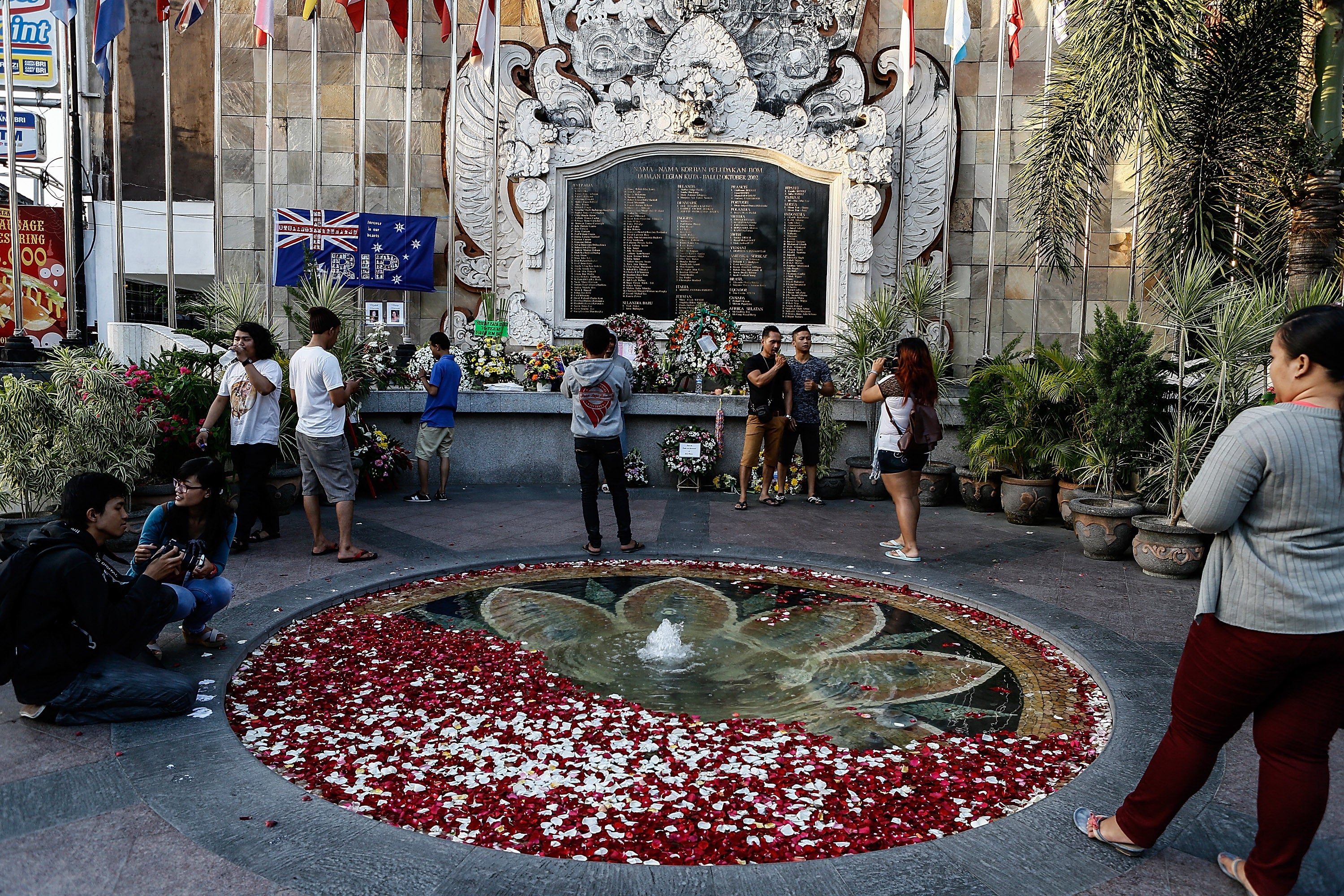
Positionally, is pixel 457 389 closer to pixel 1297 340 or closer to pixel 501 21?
pixel 501 21

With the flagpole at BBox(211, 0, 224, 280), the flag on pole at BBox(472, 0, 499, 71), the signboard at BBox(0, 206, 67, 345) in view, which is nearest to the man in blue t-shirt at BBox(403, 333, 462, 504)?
the flagpole at BBox(211, 0, 224, 280)

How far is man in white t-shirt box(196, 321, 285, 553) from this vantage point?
7074 mm

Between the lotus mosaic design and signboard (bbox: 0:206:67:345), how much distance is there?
13.6 meters

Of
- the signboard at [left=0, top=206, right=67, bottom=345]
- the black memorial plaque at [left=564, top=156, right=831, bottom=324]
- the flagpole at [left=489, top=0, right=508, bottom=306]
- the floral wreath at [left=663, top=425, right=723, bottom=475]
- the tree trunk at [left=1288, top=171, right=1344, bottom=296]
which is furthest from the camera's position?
the signboard at [left=0, top=206, right=67, bottom=345]

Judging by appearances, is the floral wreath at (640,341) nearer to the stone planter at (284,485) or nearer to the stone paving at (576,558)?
the stone paving at (576,558)

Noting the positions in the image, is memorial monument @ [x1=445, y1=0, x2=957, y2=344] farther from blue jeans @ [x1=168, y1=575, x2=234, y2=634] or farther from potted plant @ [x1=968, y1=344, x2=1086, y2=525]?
blue jeans @ [x1=168, y1=575, x2=234, y2=634]

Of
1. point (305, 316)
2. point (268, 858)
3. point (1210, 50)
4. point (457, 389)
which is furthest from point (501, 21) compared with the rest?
point (268, 858)

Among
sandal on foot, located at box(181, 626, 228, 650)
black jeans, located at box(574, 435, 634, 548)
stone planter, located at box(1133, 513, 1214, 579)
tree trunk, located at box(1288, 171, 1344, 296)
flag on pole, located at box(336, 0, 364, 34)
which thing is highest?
flag on pole, located at box(336, 0, 364, 34)

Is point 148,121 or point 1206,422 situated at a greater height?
point 148,121

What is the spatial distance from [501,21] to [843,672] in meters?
11.0

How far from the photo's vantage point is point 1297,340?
2.71 meters

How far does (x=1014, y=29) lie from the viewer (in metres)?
11.8

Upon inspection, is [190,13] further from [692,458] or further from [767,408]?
[767,408]

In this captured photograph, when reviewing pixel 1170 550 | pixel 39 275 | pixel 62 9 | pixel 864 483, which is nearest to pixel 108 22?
pixel 62 9
